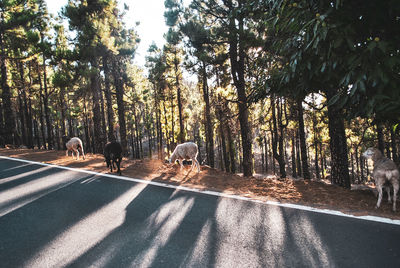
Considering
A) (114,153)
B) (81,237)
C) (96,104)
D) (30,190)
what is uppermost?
(96,104)

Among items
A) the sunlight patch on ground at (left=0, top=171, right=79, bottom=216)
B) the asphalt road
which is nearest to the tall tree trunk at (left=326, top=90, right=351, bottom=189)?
the asphalt road

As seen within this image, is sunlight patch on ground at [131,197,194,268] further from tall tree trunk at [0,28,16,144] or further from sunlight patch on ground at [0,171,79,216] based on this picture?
tall tree trunk at [0,28,16,144]

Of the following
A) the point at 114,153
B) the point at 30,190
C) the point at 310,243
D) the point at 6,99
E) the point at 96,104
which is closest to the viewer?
the point at 310,243

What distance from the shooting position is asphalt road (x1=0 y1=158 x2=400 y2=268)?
2.98 m

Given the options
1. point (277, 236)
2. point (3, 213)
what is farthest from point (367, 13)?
point (3, 213)

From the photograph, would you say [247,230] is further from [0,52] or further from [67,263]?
[0,52]

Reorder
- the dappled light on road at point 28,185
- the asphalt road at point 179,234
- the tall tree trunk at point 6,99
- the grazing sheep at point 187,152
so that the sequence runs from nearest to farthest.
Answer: the asphalt road at point 179,234, the dappled light on road at point 28,185, the grazing sheep at point 187,152, the tall tree trunk at point 6,99

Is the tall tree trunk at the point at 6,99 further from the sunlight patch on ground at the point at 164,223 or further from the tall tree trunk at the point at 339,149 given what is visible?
the tall tree trunk at the point at 339,149

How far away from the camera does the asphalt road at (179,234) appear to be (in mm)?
2980

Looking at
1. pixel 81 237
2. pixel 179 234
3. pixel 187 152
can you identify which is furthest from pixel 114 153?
pixel 179 234

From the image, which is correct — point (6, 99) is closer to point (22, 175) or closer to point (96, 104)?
point (96, 104)

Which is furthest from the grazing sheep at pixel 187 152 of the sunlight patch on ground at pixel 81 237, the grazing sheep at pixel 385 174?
the grazing sheep at pixel 385 174

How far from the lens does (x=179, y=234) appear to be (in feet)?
12.1

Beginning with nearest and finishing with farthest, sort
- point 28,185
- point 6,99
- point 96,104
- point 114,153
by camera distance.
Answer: point 28,185 → point 114,153 → point 96,104 → point 6,99
